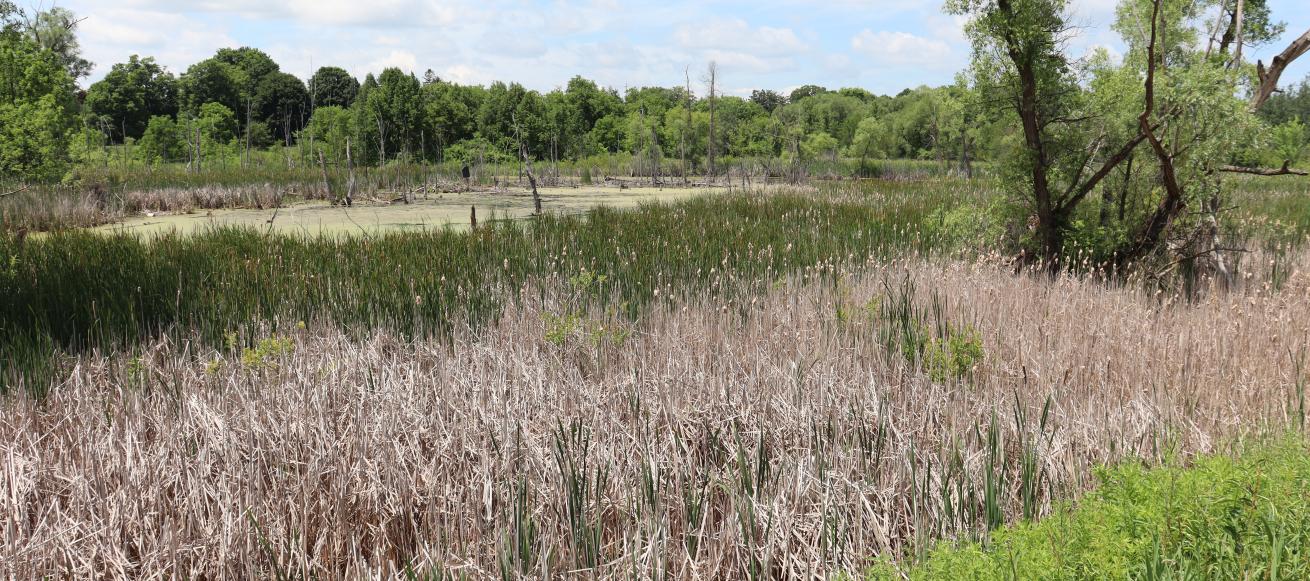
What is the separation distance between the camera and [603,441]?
9.93 feet

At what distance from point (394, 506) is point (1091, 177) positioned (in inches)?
232

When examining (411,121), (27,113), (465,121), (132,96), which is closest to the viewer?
(27,113)

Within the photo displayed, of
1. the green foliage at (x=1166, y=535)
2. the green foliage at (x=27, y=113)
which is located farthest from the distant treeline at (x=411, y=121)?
the green foliage at (x=1166, y=535)

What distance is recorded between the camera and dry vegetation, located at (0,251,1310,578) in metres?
2.44

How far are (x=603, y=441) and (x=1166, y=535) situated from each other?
183 cm

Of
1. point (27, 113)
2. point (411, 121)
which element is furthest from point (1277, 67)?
point (411, 121)

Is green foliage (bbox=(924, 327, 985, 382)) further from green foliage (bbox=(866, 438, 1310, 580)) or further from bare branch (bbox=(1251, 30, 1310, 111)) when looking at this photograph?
bare branch (bbox=(1251, 30, 1310, 111))

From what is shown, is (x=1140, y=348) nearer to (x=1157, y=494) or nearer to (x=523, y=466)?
(x=1157, y=494)

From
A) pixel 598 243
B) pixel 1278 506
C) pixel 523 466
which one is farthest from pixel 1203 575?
pixel 598 243

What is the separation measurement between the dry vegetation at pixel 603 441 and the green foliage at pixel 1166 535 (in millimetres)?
323

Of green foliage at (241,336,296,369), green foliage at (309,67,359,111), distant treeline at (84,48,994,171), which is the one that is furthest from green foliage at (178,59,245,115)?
green foliage at (241,336,296,369)

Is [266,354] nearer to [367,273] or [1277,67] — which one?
[367,273]

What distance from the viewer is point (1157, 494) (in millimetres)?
2170

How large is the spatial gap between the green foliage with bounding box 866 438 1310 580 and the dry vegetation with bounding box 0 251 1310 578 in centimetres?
32
